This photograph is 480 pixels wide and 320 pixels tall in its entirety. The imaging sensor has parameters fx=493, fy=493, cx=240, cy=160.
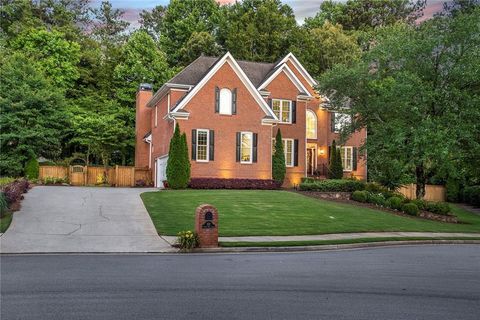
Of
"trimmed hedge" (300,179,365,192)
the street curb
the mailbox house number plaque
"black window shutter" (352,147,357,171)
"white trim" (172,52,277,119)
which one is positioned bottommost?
the street curb

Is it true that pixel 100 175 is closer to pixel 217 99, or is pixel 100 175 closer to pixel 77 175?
pixel 77 175

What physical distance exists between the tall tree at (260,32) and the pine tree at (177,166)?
27217mm

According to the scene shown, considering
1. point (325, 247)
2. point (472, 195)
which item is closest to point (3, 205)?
point (325, 247)

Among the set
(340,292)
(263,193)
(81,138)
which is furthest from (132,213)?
(81,138)

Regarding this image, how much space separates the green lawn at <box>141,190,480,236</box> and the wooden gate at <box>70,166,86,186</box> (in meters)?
12.6

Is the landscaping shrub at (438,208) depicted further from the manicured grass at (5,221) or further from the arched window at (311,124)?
the manicured grass at (5,221)

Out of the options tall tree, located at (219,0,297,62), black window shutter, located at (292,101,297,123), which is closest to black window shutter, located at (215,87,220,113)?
black window shutter, located at (292,101,297,123)

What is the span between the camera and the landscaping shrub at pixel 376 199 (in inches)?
1142

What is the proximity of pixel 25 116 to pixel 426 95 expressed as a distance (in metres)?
30.3

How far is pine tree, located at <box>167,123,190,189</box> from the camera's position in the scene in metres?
31.3

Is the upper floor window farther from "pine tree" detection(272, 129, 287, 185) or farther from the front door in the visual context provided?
the front door

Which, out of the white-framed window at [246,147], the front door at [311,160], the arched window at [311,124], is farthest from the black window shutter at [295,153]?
the white-framed window at [246,147]

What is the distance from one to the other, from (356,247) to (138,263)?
26.6 feet

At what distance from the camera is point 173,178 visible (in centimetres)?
3127
